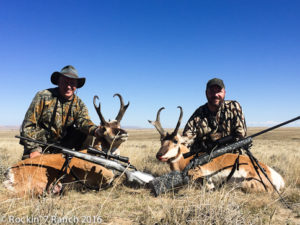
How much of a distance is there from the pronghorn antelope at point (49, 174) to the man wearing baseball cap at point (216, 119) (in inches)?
96.2

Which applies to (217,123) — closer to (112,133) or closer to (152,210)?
(112,133)

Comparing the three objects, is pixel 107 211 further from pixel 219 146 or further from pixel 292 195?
pixel 292 195

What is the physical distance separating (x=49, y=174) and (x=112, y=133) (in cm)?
171

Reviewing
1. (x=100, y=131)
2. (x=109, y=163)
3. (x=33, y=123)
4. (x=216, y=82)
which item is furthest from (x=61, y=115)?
(x=216, y=82)

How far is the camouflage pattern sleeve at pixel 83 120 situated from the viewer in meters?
5.59

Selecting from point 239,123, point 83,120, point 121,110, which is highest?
point 121,110

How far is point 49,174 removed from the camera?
154 inches

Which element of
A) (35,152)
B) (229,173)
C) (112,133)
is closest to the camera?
(229,173)

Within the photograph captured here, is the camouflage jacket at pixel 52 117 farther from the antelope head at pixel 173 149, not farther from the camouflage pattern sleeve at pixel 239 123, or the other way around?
the camouflage pattern sleeve at pixel 239 123

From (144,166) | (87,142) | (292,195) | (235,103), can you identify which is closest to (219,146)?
(292,195)

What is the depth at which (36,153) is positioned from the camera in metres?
4.49

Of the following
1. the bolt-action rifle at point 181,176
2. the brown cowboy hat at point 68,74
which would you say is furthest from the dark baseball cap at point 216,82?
the brown cowboy hat at point 68,74

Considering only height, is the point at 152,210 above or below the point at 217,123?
below

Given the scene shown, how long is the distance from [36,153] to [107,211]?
7.42ft
